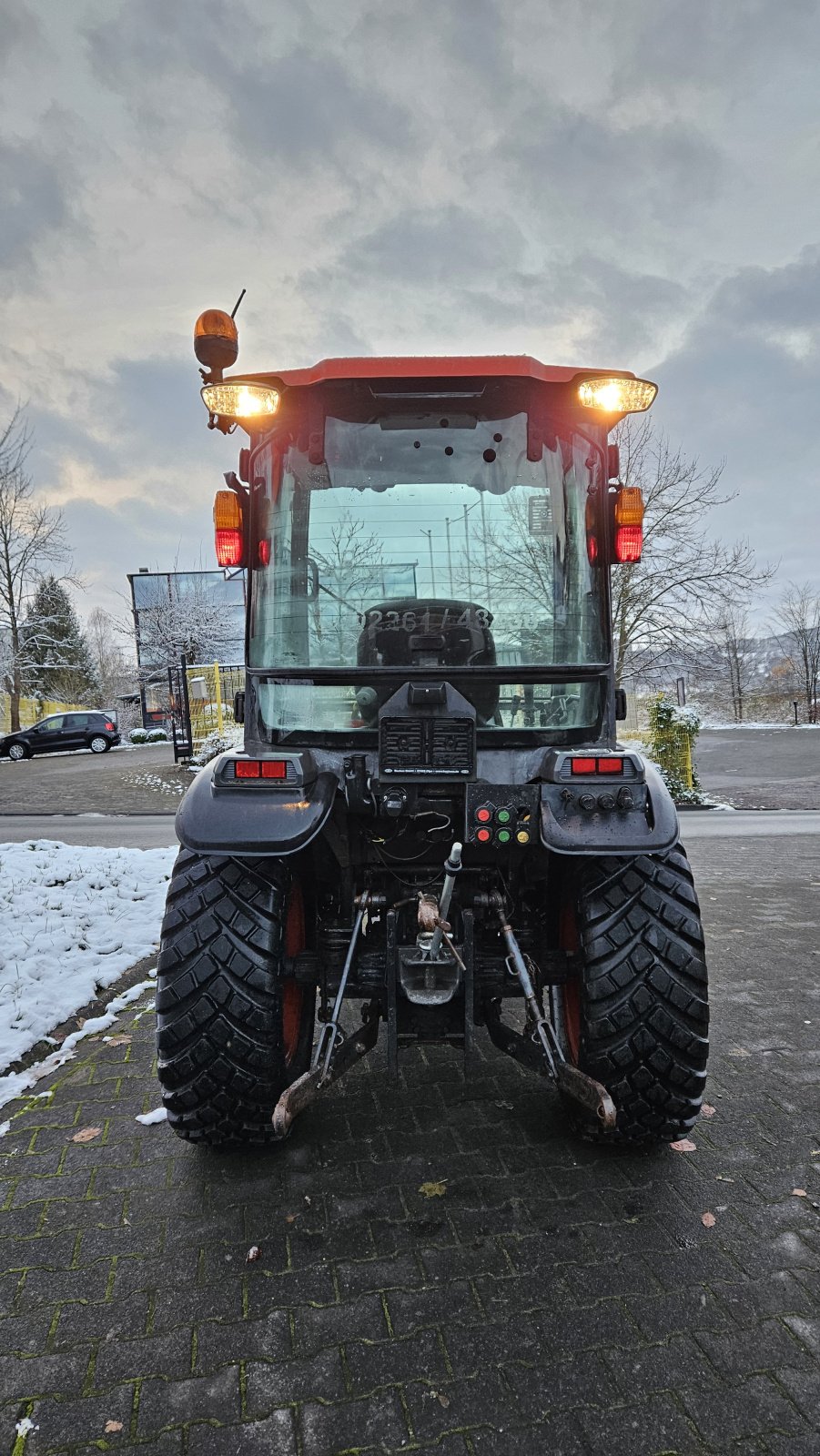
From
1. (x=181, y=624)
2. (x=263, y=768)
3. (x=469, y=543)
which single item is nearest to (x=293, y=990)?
(x=263, y=768)

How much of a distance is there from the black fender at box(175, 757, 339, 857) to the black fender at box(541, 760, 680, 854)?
708mm

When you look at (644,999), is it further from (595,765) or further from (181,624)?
(181,624)

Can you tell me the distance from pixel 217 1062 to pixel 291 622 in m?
1.50

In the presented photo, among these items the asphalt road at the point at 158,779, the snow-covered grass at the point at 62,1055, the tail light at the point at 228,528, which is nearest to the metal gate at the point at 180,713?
the asphalt road at the point at 158,779

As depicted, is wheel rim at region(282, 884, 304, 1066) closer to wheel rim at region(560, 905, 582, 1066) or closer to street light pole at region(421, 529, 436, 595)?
wheel rim at region(560, 905, 582, 1066)

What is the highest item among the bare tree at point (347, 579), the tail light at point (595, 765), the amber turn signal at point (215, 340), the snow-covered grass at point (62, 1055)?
the amber turn signal at point (215, 340)

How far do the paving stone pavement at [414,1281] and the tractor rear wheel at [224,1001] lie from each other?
28 centimetres

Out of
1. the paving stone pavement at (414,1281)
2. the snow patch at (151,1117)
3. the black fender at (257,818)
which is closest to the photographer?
the paving stone pavement at (414,1281)

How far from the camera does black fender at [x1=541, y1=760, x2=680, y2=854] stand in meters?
2.35

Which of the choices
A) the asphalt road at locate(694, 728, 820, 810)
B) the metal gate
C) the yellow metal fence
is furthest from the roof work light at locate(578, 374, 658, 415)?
the yellow metal fence

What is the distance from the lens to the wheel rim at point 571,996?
2703 millimetres

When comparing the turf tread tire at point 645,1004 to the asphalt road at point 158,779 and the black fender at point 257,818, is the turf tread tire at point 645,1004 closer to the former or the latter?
the black fender at point 257,818

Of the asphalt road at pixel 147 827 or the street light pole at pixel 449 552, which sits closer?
the street light pole at pixel 449 552

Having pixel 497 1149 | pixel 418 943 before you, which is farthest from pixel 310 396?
pixel 497 1149
